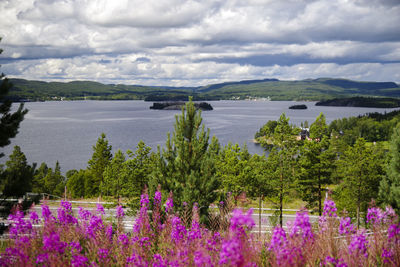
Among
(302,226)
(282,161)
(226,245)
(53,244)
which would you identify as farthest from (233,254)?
(282,161)

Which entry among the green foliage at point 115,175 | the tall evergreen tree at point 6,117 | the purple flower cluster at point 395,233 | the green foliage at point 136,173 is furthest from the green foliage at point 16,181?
the green foliage at point 115,175

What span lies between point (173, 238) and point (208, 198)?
1017 cm

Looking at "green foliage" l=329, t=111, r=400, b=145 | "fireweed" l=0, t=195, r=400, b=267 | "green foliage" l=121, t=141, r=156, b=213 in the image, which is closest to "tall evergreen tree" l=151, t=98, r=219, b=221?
"fireweed" l=0, t=195, r=400, b=267

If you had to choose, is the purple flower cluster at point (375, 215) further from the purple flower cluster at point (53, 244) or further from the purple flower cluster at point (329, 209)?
the purple flower cluster at point (53, 244)

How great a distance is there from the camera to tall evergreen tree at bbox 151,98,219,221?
1508 centimetres

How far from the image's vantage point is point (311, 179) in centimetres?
2883

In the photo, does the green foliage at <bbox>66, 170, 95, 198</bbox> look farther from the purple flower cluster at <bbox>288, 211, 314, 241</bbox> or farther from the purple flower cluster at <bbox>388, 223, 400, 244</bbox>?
the purple flower cluster at <bbox>388, 223, 400, 244</bbox>

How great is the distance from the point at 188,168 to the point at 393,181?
637 inches

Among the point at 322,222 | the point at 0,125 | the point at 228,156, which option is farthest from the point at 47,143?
the point at 322,222

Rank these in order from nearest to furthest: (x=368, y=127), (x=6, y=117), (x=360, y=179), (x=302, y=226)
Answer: (x=302, y=226), (x=6, y=117), (x=360, y=179), (x=368, y=127)

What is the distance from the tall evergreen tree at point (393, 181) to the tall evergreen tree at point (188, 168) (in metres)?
13.9

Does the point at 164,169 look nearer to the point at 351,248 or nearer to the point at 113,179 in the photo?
the point at 351,248

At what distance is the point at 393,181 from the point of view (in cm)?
2250

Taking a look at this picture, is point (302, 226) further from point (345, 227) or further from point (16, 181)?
point (16, 181)
